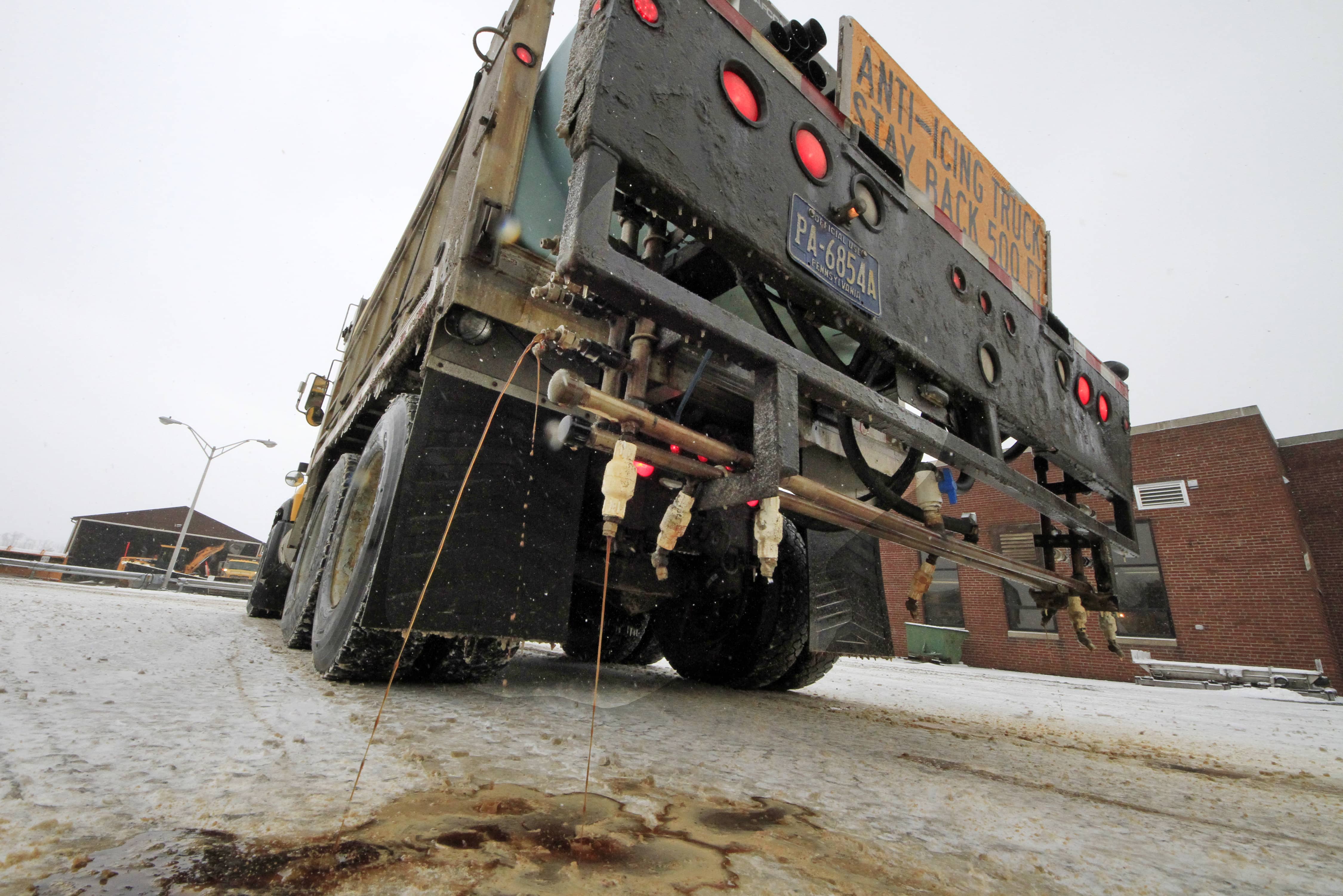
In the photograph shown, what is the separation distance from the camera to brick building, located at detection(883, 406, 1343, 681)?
34.5 ft

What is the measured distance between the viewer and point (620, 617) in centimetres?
446

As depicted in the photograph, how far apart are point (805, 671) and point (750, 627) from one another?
0.52 metres

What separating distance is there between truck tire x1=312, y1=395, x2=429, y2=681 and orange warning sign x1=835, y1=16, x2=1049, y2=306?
2.29m

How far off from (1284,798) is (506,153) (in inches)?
145

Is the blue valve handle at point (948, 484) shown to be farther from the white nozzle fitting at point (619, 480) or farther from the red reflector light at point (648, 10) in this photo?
the red reflector light at point (648, 10)

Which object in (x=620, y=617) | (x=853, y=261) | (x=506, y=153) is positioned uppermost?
(x=506, y=153)

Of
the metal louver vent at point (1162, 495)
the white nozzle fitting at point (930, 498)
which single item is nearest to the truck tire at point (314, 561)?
the white nozzle fitting at point (930, 498)

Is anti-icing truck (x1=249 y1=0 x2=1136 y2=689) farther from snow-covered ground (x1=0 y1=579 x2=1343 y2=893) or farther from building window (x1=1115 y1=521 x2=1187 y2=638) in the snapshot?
building window (x1=1115 y1=521 x2=1187 y2=638)

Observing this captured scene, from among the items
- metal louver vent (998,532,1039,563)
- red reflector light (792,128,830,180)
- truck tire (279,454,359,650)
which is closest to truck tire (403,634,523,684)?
truck tire (279,454,359,650)

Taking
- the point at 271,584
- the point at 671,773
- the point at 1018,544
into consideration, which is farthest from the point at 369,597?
the point at 1018,544

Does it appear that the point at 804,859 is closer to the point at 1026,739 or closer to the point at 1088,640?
the point at 1026,739

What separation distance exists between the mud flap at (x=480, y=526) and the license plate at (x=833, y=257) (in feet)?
3.97

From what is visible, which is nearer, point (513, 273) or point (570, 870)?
point (570, 870)

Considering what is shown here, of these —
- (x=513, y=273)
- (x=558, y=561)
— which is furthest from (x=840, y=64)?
(x=558, y=561)
